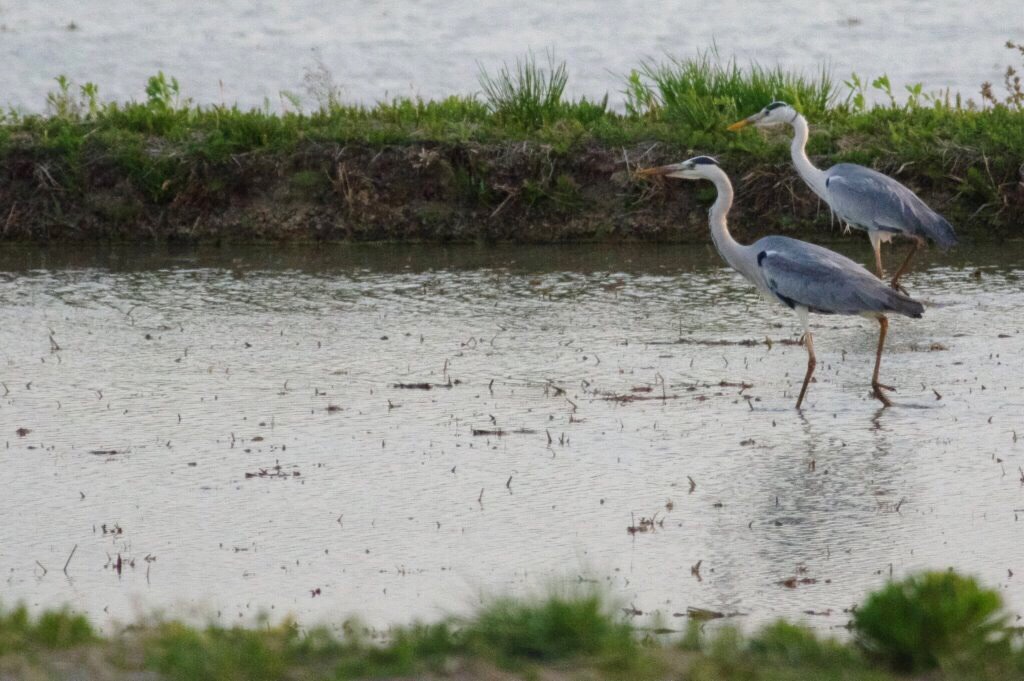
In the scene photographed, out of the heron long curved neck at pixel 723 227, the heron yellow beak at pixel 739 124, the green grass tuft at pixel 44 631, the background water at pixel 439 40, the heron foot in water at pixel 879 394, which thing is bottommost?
the green grass tuft at pixel 44 631

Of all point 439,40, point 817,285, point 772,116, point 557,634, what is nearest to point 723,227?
point 817,285

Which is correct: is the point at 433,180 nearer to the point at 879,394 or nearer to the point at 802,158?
the point at 802,158

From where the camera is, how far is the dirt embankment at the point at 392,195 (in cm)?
1295

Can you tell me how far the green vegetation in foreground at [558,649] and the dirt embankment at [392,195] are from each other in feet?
27.8

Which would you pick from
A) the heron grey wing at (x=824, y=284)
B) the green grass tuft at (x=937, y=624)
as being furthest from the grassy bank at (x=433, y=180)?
the green grass tuft at (x=937, y=624)

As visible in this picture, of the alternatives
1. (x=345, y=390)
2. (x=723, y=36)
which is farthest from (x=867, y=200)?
(x=723, y=36)

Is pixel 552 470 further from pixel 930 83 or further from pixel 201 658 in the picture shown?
pixel 930 83

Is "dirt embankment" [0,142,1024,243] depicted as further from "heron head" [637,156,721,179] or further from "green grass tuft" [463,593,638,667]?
"green grass tuft" [463,593,638,667]

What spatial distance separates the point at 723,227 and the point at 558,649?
5.93 m

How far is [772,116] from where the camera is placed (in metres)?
12.6

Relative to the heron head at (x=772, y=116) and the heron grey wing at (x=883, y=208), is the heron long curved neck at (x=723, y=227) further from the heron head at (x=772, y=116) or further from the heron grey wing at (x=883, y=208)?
the heron head at (x=772, y=116)

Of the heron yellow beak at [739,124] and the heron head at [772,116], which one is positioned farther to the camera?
the heron yellow beak at [739,124]

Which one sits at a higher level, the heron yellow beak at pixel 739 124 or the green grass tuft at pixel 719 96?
the green grass tuft at pixel 719 96

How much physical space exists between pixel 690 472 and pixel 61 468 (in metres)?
2.80
